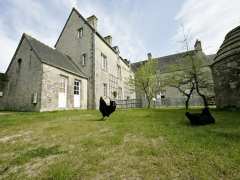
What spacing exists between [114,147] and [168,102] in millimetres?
20526

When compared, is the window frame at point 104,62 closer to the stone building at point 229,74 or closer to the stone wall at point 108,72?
the stone wall at point 108,72

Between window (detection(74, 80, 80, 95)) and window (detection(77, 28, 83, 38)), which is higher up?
window (detection(77, 28, 83, 38))

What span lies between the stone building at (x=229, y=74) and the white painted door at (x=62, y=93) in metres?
11.6

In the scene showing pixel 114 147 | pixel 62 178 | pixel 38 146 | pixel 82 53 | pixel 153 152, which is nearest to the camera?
pixel 62 178

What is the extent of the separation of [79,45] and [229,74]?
46.2 ft

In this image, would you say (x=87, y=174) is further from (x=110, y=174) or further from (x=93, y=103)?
(x=93, y=103)

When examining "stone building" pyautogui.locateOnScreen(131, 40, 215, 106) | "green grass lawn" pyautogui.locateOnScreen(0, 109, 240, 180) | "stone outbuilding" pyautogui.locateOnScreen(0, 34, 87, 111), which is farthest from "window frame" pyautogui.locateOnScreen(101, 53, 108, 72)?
"green grass lawn" pyautogui.locateOnScreen(0, 109, 240, 180)

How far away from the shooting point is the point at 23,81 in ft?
39.0

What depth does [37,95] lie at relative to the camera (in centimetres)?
1066

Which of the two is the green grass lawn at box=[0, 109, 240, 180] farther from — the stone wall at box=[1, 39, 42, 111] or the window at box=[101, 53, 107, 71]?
the window at box=[101, 53, 107, 71]

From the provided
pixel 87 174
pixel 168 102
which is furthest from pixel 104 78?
pixel 87 174

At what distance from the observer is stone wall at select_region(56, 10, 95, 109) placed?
1517 centimetres

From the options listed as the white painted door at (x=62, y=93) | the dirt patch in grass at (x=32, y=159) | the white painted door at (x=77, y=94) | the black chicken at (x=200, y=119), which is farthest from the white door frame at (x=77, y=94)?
the black chicken at (x=200, y=119)

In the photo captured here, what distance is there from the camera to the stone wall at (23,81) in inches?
433
